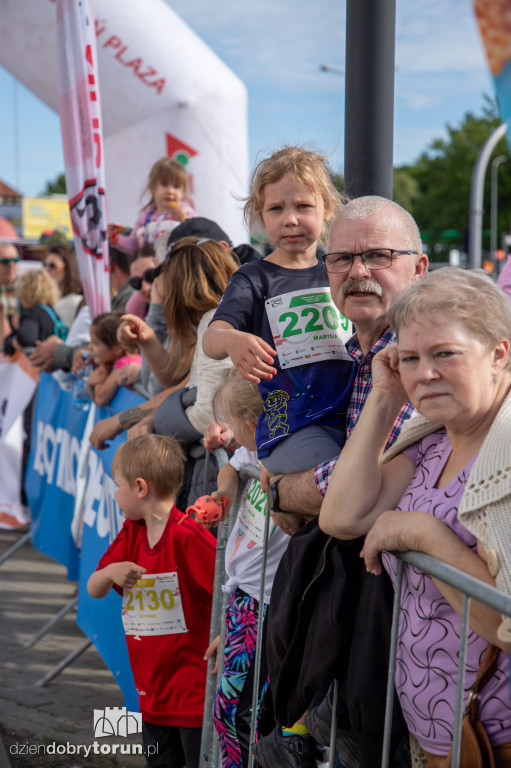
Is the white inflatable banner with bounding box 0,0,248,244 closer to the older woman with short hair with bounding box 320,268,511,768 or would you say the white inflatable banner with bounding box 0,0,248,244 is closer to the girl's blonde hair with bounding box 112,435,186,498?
the girl's blonde hair with bounding box 112,435,186,498

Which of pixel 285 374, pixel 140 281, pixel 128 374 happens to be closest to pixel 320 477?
pixel 285 374

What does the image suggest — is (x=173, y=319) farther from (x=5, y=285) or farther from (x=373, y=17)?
(x=5, y=285)

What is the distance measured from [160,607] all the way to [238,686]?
1.85 feet

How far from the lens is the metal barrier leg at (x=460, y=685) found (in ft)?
5.60

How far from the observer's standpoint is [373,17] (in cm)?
305

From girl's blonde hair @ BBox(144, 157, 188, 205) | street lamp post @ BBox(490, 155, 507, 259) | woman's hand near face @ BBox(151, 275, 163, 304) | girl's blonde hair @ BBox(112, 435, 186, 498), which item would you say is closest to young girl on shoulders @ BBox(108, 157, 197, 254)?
girl's blonde hair @ BBox(144, 157, 188, 205)

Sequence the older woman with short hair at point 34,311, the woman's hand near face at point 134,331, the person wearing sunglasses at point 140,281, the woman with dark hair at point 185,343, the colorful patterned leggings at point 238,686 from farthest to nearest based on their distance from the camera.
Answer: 1. the older woman with short hair at point 34,311
2. the person wearing sunglasses at point 140,281
3. the woman's hand near face at point 134,331
4. the woman with dark hair at point 185,343
5. the colorful patterned leggings at point 238,686

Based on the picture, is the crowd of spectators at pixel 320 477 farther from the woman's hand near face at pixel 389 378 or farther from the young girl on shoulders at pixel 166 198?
the young girl on shoulders at pixel 166 198

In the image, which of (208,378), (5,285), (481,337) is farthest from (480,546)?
(5,285)

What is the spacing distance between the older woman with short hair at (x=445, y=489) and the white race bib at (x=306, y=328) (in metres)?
0.61

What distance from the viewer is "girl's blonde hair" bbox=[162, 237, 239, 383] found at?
383cm

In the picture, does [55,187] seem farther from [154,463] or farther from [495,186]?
[154,463]

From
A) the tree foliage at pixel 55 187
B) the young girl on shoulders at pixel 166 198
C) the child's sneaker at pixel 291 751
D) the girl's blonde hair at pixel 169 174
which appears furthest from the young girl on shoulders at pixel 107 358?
A: the tree foliage at pixel 55 187

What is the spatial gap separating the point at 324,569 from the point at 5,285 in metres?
7.79
